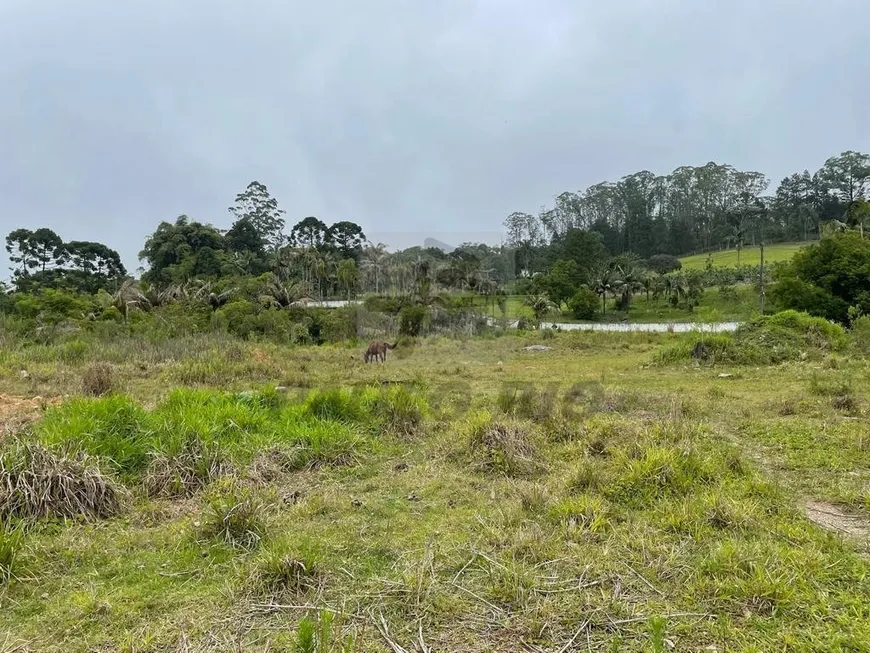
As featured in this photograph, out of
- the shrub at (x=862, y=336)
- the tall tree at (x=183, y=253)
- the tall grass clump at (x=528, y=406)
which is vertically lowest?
the shrub at (x=862, y=336)

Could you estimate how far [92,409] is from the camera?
16.4 ft

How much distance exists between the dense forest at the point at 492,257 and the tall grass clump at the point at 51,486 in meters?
18.7

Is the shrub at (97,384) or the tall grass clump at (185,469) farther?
the shrub at (97,384)

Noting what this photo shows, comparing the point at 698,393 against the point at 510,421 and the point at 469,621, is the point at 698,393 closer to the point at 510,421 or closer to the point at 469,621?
the point at 510,421

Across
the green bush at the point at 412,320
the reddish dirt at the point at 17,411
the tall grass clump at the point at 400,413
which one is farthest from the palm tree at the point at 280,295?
the tall grass clump at the point at 400,413

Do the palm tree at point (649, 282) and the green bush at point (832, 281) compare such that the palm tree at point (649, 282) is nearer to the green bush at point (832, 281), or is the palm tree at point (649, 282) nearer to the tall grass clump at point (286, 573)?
the green bush at point (832, 281)

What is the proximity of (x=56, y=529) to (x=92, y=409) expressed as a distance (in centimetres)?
161

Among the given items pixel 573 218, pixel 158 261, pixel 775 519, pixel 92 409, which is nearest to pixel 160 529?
pixel 92 409

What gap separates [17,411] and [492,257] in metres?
20.6

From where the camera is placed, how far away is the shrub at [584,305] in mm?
36938

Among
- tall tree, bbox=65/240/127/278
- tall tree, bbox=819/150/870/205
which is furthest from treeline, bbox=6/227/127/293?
tall tree, bbox=819/150/870/205

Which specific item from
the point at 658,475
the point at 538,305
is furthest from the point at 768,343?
the point at 538,305

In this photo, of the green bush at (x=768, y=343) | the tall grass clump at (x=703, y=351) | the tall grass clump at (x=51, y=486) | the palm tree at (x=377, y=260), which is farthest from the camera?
the palm tree at (x=377, y=260)

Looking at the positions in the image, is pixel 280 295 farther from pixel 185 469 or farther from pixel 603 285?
pixel 185 469
